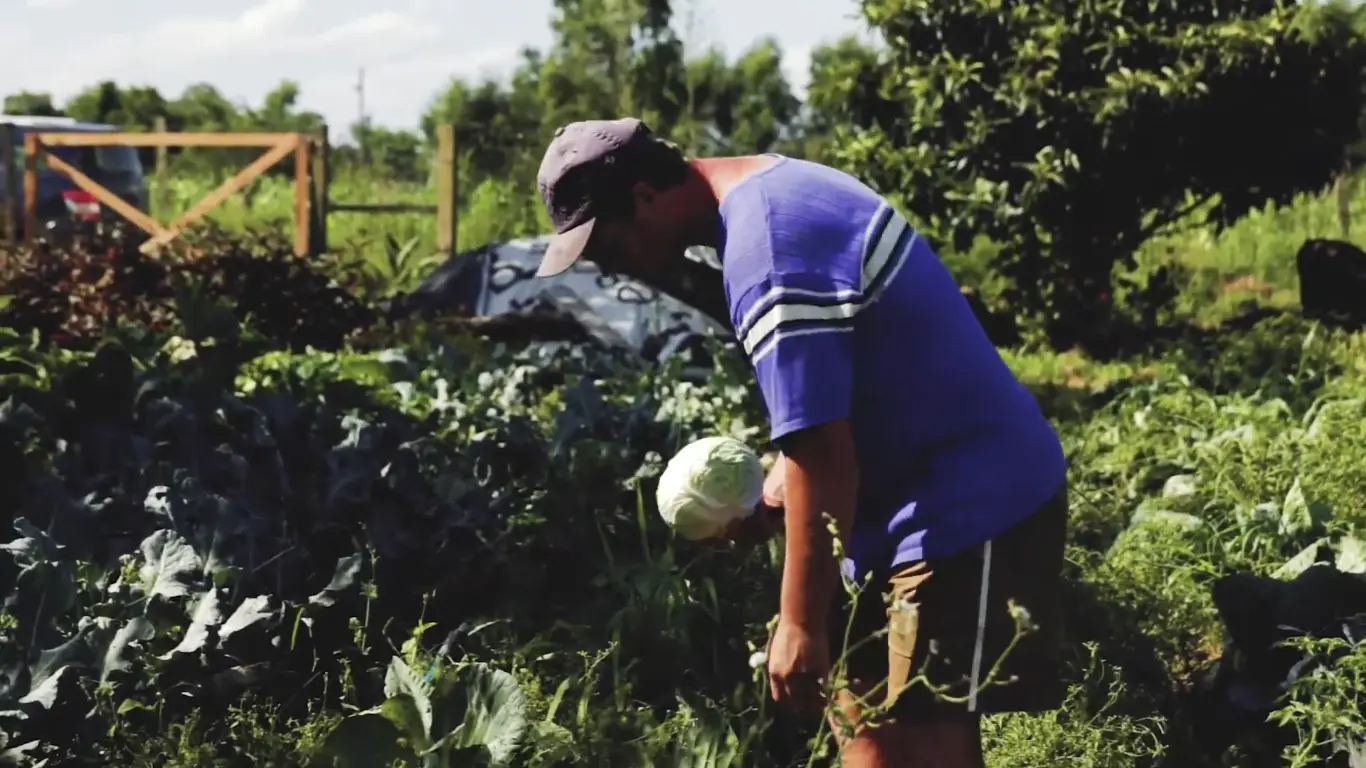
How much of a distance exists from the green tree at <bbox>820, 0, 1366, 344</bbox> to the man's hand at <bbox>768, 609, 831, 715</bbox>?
758 cm

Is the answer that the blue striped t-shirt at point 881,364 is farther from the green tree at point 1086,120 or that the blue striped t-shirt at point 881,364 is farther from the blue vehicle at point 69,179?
the blue vehicle at point 69,179

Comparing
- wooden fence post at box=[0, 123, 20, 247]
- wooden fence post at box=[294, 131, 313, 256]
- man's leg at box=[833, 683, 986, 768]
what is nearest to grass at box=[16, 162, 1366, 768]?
man's leg at box=[833, 683, 986, 768]

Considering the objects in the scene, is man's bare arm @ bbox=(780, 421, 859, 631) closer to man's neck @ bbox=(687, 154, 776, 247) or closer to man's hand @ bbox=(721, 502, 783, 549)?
man's neck @ bbox=(687, 154, 776, 247)

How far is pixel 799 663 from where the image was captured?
225 centimetres

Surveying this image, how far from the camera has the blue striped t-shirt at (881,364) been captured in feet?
6.95

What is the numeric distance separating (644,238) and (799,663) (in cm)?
70

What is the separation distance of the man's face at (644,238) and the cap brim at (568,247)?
20 mm

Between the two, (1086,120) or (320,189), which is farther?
(320,189)

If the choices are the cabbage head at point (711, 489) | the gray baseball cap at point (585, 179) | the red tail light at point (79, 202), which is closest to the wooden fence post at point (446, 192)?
the red tail light at point (79, 202)

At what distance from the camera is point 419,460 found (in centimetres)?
417

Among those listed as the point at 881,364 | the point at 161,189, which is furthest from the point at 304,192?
the point at 881,364

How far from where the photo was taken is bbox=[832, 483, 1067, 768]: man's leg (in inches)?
93.0

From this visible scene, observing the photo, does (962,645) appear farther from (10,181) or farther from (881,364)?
(10,181)

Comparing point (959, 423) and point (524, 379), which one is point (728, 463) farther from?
point (524, 379)
